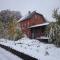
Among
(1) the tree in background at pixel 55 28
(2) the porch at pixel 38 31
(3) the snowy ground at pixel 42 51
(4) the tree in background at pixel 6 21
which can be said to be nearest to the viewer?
(3) the snowy ground at pixel 42 51

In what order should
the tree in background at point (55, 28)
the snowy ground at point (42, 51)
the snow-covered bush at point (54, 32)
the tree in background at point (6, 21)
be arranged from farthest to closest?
1. the tree in background at point (6, 21)
2. the tree in background at point (55, 28)
3. the snow-covered bush at point (54, 32)
4. the snowy ground at point (42, 51)

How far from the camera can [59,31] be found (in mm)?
20797

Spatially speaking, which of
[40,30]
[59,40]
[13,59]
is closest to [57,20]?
[59,40]

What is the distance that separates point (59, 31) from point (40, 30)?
1612 cm

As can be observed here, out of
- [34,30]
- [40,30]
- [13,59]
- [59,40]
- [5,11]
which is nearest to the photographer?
[13,59]

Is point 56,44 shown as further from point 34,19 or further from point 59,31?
point 34,19

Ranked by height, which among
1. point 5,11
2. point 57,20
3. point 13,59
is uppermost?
point 5,11

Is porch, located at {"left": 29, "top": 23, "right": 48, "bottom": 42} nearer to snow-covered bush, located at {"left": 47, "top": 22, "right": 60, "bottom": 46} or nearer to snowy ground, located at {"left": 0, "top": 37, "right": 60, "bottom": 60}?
snow-covered bush, located at {"left": 47, "top": 22, "right": 60, "bottom": 46}

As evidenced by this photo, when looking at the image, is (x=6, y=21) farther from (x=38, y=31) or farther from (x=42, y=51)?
(x=42, y=51)

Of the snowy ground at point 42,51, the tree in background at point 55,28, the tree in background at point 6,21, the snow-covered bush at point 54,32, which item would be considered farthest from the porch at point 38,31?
the snowy ground at point 42,51

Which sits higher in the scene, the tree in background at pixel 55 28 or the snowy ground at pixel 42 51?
the tree in background at pixel 55 28

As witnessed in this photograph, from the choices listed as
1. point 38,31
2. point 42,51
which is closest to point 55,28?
point 42,51

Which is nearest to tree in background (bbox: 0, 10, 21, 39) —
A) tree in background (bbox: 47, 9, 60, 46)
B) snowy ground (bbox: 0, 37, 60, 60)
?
tree in background (bbox: 47, 9, 60, 46)

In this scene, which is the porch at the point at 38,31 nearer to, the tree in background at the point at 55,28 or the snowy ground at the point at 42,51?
the tree in background at the point at 55,28
